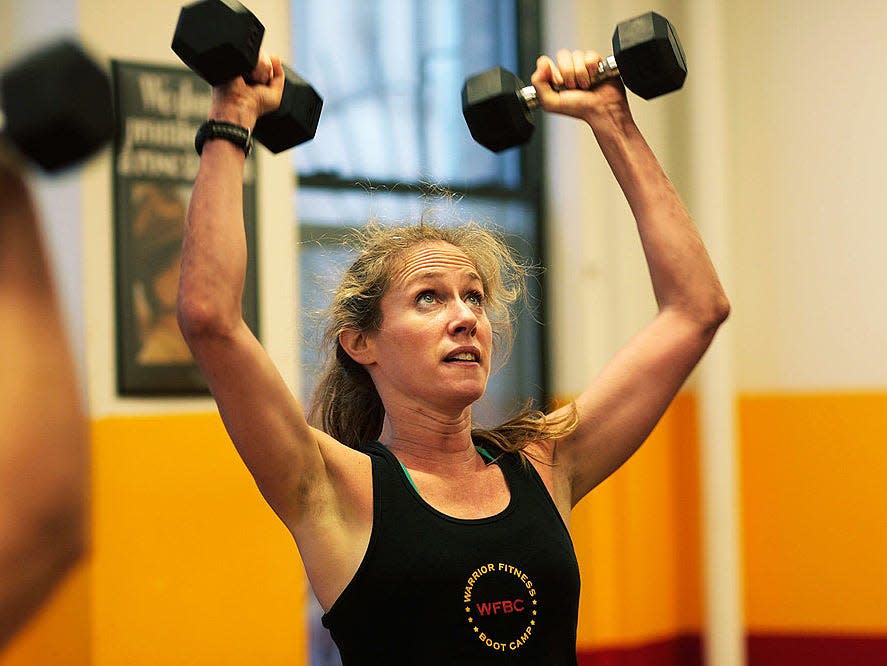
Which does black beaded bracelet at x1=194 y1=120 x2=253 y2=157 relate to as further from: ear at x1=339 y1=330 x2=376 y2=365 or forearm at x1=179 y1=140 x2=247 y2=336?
ear at x1=339 y1=330 x2=376 y2=365

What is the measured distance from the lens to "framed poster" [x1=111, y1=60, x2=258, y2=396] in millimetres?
3012

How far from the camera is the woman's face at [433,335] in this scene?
67.9 inches

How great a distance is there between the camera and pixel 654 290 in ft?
6.13

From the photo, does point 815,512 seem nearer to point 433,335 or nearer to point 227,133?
point 433,335

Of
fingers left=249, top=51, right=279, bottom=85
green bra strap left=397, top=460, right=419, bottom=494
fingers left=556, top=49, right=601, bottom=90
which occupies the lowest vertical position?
green bra strap left=397, top=460, right=419, bottom=494

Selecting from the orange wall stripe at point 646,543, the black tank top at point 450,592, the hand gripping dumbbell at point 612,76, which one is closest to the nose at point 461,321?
the black tank top at point 450,592

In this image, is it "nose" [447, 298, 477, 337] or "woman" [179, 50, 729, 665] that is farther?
"nose" [447, 298, 477, 337]

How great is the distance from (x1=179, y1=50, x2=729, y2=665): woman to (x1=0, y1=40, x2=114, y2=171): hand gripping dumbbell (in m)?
0.79

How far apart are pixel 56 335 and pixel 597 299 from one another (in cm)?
344

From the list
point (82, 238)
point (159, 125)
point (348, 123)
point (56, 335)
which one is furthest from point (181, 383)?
point (56, 335)

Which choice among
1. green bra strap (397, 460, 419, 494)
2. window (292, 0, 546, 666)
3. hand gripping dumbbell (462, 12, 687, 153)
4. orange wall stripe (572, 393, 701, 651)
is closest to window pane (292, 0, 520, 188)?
window (292, 0, 546, 666)

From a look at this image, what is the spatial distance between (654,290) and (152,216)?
5.41 ft

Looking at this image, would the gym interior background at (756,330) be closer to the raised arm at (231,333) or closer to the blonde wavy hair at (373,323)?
the blonde wavy hair at (373,323)

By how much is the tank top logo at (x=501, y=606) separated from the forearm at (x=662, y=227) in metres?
0.56
